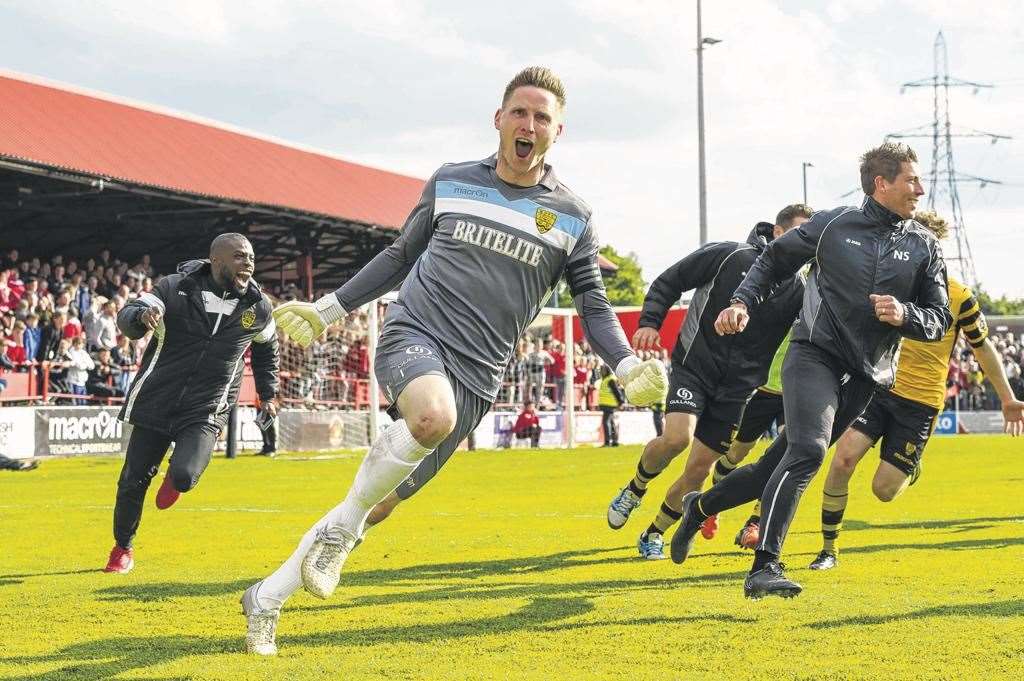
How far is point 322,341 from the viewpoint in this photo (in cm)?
→ 2909

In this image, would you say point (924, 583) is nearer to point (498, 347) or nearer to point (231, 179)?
point (498, 347)

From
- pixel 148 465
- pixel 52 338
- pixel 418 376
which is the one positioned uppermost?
pixel 52 338

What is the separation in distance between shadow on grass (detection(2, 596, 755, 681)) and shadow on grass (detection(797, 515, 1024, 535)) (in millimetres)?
4518

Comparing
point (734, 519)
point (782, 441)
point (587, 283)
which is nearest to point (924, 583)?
point (782, 441)

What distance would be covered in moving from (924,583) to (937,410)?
2.18 m

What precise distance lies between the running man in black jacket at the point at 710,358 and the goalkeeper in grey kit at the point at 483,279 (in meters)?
3.04

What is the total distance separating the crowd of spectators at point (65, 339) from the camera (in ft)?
75.8

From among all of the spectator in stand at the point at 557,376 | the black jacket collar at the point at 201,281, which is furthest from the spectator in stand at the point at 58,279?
the black jacket collar at the point at 201,281

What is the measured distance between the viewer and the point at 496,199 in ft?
18.9

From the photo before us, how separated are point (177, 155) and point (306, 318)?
30.6 metres

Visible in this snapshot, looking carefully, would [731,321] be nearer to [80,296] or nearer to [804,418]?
[804,418]

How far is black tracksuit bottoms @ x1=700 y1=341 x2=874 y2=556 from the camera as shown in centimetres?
664

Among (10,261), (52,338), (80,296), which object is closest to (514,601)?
(52,338)

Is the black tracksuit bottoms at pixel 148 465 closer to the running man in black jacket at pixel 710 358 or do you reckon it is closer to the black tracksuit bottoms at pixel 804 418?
the running man in black jacket at pixel 710 358
